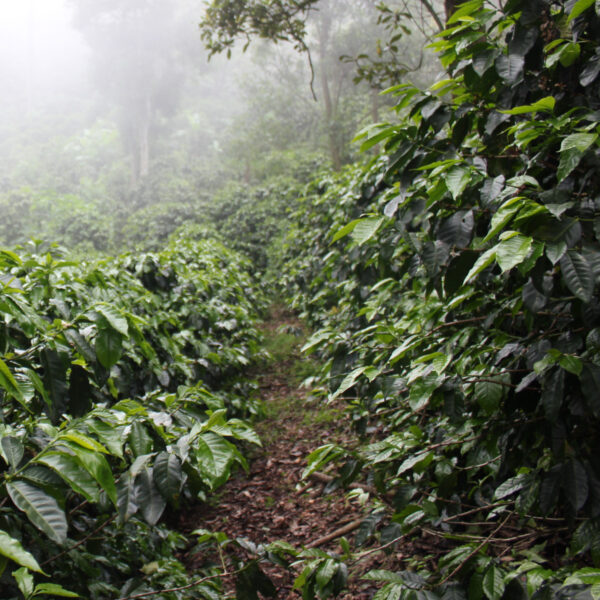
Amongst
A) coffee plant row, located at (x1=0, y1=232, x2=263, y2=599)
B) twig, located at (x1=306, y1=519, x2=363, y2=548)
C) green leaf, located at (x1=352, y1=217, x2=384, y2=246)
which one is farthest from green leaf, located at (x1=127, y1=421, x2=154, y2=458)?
twig, located at (x1=306, y1=519, x2=363, y2=548)

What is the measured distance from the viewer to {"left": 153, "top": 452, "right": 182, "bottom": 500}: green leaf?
1229 millimetres

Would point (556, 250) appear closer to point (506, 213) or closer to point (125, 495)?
point (506, 213)

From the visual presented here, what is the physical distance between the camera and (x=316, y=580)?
1.41 metres

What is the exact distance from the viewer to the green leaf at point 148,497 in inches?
47.7

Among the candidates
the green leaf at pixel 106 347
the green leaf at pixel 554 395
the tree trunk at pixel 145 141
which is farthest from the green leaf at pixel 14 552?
the tree trunk at pixel 145 141

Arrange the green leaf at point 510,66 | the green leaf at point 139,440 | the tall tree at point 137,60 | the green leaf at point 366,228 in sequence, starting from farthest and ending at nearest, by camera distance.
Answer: the tall tree at point 137,60 < the green leaf at point 366,228 < the green leaf at point 510,66 < the green leaf at point 139,440

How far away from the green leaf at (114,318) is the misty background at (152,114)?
8.15m

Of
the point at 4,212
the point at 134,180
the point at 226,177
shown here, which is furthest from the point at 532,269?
the point at 134,180

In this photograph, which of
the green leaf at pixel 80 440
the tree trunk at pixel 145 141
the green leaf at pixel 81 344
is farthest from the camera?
the tree trunk at pixel 145 141

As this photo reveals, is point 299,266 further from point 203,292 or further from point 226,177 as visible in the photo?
point 226,177

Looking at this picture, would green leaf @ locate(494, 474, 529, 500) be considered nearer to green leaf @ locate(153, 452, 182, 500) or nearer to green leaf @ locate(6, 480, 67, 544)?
green leaf @ locate(153, 452, 182, 500)

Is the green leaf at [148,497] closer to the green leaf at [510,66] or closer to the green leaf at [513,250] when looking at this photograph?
the green leaf at [513,250]

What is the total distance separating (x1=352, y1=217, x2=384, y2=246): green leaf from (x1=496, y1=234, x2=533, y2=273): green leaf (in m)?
0.64

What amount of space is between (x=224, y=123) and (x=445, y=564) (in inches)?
1189
